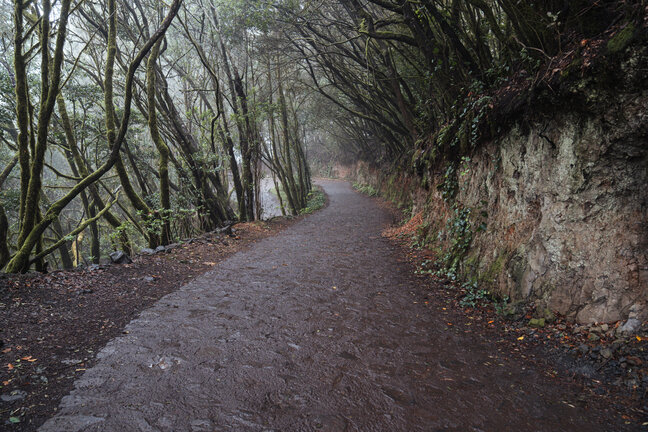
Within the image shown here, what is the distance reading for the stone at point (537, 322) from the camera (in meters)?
3.44

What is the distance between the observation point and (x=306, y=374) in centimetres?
295

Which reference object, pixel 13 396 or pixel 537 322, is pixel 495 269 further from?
pixel 13 396

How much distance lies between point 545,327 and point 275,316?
3.10 m

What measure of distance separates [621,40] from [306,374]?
418 cm

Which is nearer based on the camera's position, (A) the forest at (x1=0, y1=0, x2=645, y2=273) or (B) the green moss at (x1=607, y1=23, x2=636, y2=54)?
(B) the green moss at (x1=607, y1=23, x2=636, y2=54)

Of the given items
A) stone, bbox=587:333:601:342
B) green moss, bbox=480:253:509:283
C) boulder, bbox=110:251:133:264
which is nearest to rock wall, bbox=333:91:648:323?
green moss, bbox=480:253:509:283

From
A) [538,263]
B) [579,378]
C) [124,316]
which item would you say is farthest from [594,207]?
[124,316]

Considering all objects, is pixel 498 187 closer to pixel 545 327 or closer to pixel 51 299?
pixel 545 327

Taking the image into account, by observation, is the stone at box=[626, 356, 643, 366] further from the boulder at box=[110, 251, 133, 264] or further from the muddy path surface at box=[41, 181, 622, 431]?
the boulder at box=[110, 251, 133, 264]

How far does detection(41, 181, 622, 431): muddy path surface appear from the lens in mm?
2357

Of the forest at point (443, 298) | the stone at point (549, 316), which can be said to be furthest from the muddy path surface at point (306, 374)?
the stone at point (549, 316)

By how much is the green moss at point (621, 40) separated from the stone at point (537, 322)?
2711mm

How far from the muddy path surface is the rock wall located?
3.12 feet

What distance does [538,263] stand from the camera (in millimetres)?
3668
